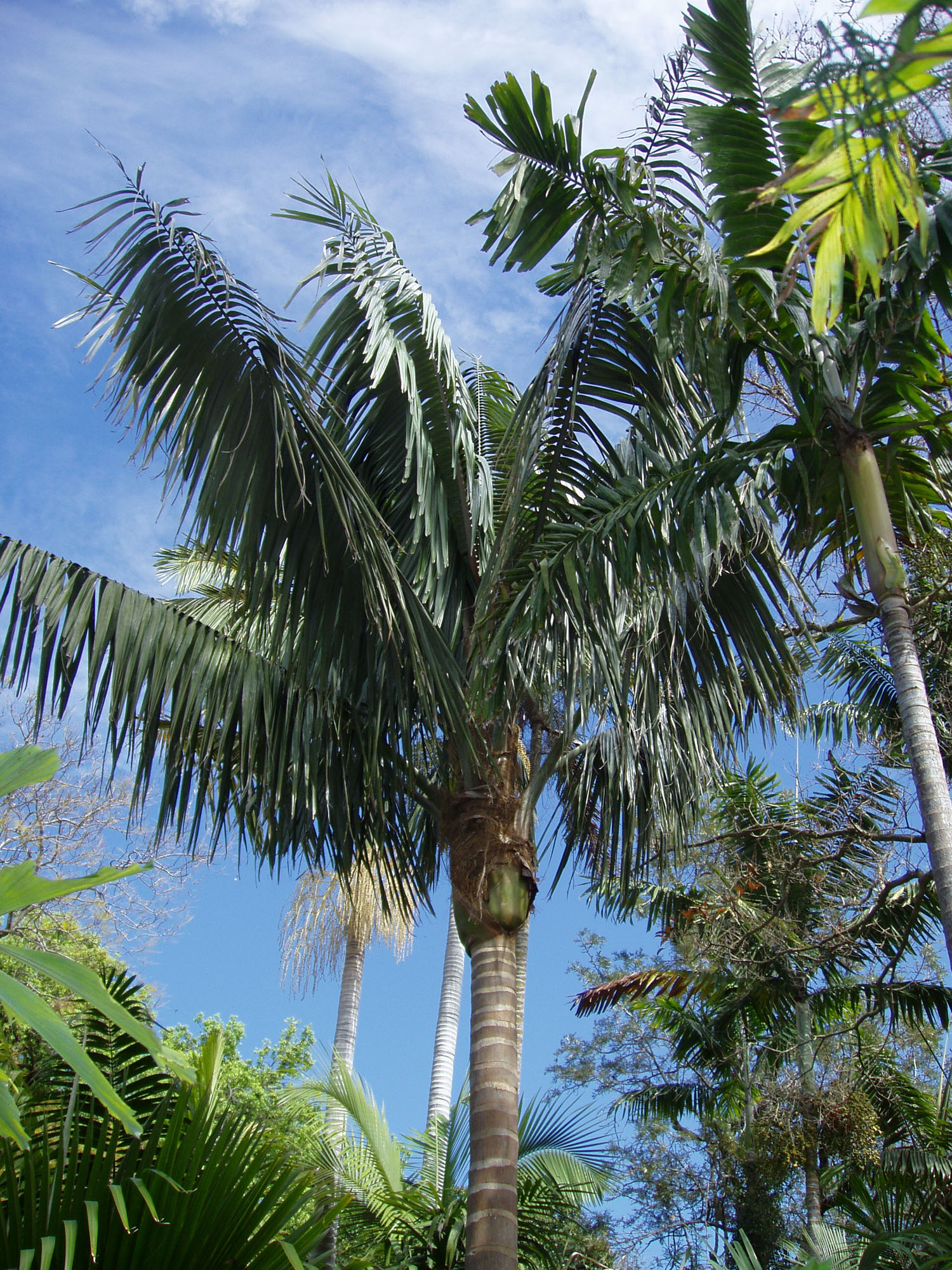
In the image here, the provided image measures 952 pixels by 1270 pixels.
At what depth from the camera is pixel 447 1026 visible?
1297cm

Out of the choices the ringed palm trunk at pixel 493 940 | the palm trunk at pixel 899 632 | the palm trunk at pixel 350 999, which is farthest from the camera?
the palm trunk at pixel 350 999

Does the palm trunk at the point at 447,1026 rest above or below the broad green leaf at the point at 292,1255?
above

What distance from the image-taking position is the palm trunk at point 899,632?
3955mm

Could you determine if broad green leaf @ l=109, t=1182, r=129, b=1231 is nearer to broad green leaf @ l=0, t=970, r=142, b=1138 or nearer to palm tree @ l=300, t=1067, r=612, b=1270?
broad green leaf @ l=0, t=970, r=142, b=1138

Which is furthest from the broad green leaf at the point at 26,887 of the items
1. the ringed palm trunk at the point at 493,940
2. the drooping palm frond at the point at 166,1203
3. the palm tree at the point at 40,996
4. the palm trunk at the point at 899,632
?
the ringed palm trunk at the point at 493,940

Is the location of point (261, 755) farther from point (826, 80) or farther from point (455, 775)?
point (826, 80)

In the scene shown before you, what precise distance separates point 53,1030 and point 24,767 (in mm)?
364

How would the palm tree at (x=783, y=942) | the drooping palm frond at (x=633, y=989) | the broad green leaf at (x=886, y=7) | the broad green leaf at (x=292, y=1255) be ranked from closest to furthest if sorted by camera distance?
1. the broad green leaf at (x=886, y=7)
2. the broad green leaf at (x=292, y=1255)
3. the palm tree at (x=783, y=942)
4. the drooping palm frond at (x=633, y=989)

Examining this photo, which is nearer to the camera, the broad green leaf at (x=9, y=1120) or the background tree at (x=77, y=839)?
the broad green leaf at (x=9, y=1120)

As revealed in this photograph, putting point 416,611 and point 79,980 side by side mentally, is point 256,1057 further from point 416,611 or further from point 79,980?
point 79,980

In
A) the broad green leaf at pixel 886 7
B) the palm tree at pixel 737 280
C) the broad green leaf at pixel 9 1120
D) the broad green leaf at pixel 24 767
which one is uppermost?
the palm tree at pixel 737 280

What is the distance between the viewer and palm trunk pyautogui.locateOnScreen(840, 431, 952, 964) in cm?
396

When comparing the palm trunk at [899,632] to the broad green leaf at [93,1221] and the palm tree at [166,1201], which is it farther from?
the broad green leaf at [93,1221]

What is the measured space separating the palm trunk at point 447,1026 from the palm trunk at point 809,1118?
3.95 m
